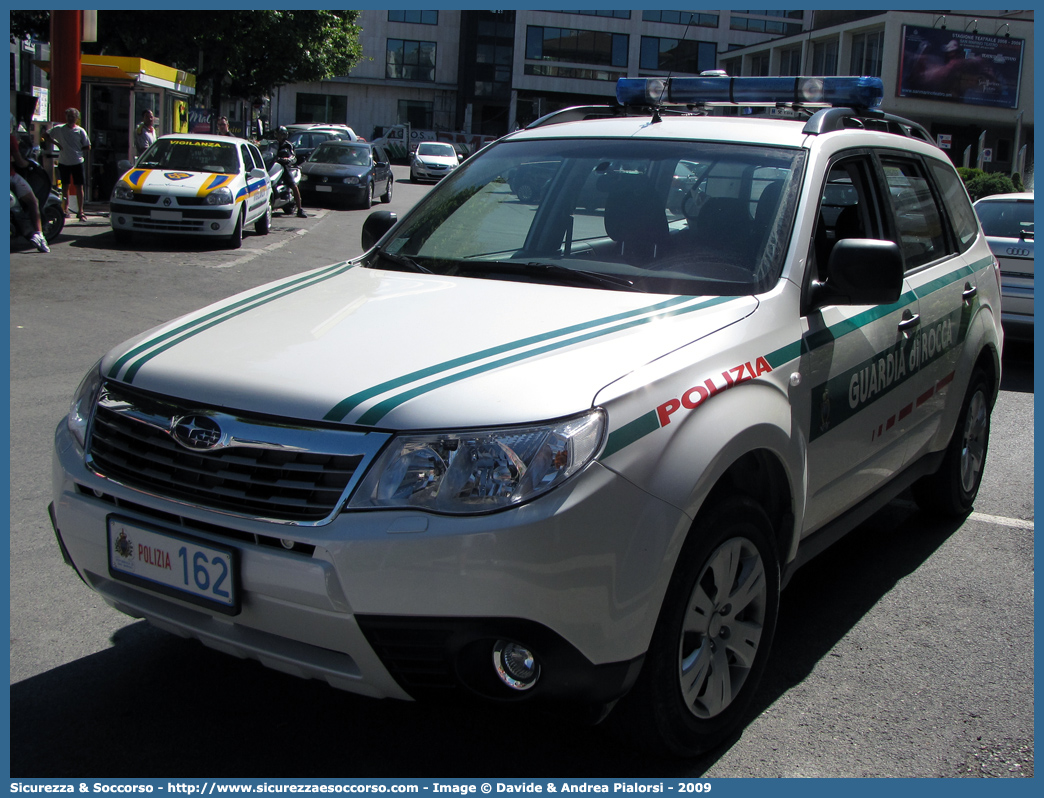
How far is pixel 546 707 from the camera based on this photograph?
2.43 metres

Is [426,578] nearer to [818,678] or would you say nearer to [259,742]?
[259,742]

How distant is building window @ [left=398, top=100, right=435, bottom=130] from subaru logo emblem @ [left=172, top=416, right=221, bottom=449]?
70.8 m

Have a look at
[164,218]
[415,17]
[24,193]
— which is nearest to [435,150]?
[164,218]

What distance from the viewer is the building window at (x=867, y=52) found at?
51.2m

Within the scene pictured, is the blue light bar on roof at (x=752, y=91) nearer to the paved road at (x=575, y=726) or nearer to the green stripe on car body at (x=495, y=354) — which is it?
the green stripe on car body at (x=495, y=354)

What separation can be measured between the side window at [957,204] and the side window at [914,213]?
17 centimetres

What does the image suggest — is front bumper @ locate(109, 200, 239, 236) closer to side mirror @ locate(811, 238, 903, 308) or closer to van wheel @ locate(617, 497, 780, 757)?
side mirror @ locate(811, 238, 903, 308)

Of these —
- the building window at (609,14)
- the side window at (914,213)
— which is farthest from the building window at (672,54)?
the side window at (914,213)

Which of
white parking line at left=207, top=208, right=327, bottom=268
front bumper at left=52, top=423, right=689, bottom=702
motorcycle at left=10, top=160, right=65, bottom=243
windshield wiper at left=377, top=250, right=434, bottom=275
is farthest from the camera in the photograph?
white parking line at left=207, top=208, right=327, bottom=268

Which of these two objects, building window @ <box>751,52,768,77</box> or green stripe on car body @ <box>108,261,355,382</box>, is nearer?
green stripe on car body @ <box>108,261,355,382</box>

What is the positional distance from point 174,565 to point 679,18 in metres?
71.2

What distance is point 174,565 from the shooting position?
100 inches

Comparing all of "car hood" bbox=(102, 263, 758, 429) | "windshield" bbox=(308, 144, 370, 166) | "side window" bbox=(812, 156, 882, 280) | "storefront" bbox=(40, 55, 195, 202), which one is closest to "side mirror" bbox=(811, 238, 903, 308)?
"car hood" bbox=(102, 263, 758, 429)

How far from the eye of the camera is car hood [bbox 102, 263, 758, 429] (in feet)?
7.92
